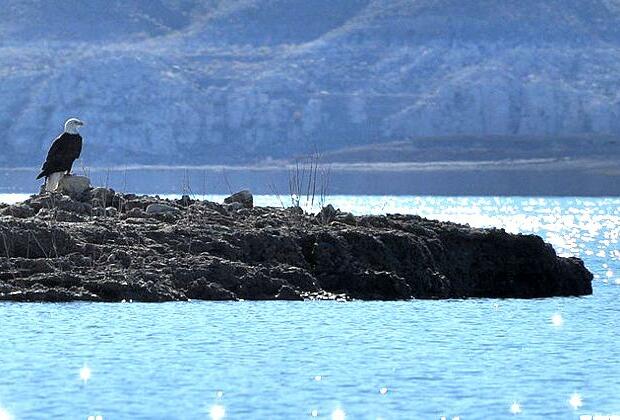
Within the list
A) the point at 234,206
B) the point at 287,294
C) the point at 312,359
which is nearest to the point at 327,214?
the point at 234,206

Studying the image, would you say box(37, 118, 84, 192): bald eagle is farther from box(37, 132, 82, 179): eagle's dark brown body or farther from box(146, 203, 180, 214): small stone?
box(146, 203, 180, 214): small stone

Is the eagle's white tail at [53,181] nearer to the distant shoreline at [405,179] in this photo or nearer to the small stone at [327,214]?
the small stone at [327,214]

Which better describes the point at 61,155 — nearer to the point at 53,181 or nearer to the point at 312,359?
the point at 53,181

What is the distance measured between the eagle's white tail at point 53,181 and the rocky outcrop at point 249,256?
69cm

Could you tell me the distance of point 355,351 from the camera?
832 inches

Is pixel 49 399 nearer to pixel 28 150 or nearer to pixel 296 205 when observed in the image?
pixel 296 205

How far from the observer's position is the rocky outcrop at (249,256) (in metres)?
25.8

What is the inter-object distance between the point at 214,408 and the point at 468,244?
40.9 ft

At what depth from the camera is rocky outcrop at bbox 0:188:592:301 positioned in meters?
25.8

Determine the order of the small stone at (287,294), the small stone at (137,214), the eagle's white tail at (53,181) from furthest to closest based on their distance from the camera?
the eagle's white tail at (53,181) < the small stone at (137,214) < the small stone at (287,294)

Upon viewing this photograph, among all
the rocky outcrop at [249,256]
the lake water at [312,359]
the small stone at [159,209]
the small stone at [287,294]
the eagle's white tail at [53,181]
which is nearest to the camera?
the lake water at [312,359]

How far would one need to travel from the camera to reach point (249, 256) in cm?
2714

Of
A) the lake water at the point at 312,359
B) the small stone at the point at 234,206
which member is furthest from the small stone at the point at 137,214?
the lake water at the point at 312,359

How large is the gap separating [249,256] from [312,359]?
697cm
